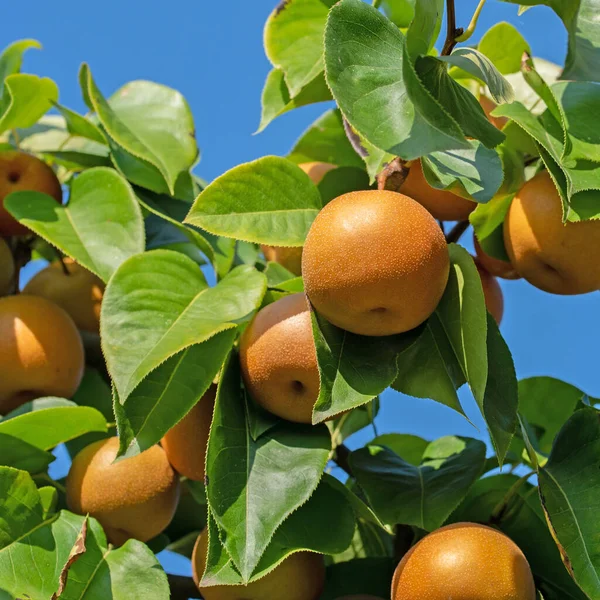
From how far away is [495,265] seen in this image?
1606mm

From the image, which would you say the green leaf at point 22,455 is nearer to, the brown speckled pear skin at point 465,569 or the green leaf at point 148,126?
the green leaf at point 148,126

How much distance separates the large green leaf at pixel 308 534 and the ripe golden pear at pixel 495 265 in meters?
0.43

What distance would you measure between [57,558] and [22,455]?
20 centimetres

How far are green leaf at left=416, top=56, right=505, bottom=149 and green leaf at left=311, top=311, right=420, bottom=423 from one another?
0.95 feet

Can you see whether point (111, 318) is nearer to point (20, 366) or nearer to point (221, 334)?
point (221, 334)

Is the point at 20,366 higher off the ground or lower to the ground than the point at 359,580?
higher

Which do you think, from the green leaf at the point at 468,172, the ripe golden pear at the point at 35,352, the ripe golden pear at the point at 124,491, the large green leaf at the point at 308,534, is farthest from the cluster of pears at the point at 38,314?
the green leaf at the point at 468,172

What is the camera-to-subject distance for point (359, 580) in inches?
61.5

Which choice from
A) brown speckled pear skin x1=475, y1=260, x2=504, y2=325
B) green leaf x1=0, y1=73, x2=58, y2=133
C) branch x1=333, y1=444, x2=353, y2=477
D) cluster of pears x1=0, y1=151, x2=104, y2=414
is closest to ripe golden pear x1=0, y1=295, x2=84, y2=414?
cluster of pears x1=0, y1=151, x2=104, y2=414

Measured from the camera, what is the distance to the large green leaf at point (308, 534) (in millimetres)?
1220

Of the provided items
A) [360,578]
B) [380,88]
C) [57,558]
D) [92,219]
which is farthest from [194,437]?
[380,88]

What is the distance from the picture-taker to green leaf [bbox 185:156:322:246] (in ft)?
4.44

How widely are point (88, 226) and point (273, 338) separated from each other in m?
0.54

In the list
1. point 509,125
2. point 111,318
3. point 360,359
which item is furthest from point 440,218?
point 111,318
